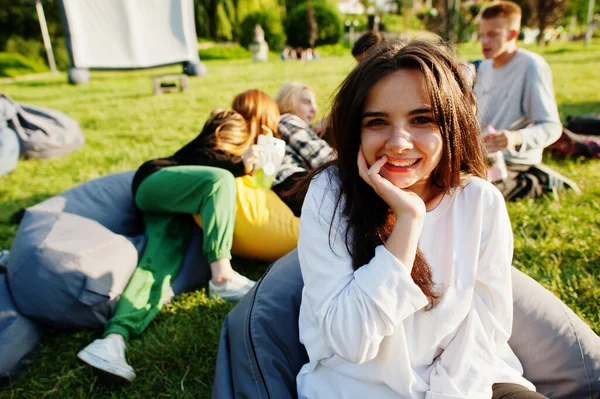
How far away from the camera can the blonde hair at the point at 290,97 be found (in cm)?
380

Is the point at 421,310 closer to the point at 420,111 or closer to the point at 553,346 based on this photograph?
the point at 420,111

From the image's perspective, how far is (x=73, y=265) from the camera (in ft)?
8.29

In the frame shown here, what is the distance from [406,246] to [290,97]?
2.74m

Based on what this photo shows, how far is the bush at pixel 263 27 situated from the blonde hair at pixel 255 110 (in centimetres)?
2282

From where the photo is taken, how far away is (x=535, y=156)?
3924 mm

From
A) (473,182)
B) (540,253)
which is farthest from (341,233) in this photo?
(540,253)

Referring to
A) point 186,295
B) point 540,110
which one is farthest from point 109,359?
point 540,110

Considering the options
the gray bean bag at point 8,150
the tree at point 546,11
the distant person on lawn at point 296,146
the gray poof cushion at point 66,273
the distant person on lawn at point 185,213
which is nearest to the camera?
the gray poof cushion at point 66,273

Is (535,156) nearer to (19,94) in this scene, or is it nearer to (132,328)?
(132,328)

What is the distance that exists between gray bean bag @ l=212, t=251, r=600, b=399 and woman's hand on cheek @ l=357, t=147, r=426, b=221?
2.86 feet

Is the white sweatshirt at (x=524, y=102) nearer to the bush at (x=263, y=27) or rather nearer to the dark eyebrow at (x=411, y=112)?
the dark eyebrow at (x=411, y=112)

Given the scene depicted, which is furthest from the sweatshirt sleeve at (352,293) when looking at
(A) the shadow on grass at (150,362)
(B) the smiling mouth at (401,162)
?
(A) the shadow on grass at (150,362)

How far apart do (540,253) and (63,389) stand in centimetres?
304

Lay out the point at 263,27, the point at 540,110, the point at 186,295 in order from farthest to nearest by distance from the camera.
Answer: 1. the point at 263,27
2. the point at 540,110
3. the point at 186,295
